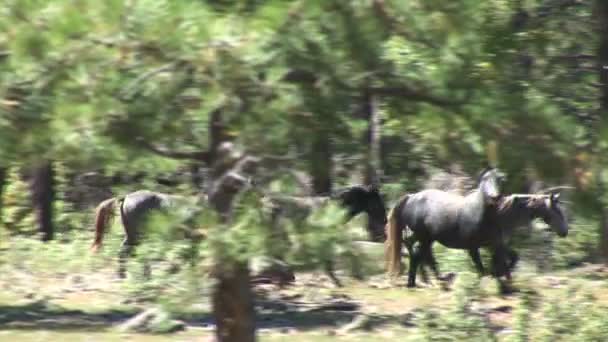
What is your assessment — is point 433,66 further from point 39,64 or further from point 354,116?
point 39,64

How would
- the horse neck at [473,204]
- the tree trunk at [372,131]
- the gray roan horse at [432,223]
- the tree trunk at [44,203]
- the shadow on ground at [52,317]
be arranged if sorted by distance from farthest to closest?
the tree trunk at [44,203]
the gray roan horse at [432,223]
the horse neck at [473,204]
the shadow on ground at [52,317]
the tree trunk at [372,131]

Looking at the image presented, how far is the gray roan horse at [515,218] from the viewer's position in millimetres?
12734

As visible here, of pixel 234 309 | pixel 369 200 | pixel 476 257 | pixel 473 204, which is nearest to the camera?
pixel 234 309

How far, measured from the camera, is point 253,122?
572 cm

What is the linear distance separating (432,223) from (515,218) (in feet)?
6.35

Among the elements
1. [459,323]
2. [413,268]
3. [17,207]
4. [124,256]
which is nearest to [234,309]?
[459,323]

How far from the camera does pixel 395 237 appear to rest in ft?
47.9

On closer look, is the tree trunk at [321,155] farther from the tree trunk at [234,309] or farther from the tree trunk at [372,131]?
the tree trunk at [234,309]

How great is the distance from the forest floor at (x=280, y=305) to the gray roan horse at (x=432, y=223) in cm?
42

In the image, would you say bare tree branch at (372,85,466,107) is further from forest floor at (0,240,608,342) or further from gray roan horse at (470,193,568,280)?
gray roan horse at (470,193,568,280)

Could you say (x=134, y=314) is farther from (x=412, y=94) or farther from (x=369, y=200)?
(x=412, y=94)

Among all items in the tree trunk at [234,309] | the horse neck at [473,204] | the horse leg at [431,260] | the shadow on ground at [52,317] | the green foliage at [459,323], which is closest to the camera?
the tree trunk at [234,309]

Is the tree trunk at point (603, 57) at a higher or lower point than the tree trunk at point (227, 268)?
higher

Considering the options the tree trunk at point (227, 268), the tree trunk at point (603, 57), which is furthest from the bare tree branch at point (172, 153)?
the tree trunk at point (603, 57)
